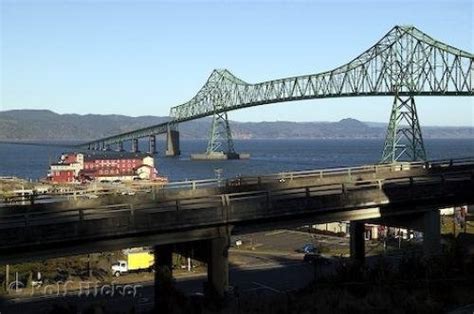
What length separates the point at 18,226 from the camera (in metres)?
16.1

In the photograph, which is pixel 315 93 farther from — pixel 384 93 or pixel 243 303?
pixel 243 303

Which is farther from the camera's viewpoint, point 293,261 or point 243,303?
point 293,261

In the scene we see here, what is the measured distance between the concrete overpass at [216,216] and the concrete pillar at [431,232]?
0.03 metres

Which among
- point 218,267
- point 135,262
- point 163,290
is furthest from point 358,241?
point 135,262

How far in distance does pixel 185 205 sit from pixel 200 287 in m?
9.75

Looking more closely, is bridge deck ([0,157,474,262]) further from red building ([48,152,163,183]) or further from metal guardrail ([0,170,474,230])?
red building ([48,152,163,183])

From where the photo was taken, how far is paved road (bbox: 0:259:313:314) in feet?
82.5

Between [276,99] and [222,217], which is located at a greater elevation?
[276,99]

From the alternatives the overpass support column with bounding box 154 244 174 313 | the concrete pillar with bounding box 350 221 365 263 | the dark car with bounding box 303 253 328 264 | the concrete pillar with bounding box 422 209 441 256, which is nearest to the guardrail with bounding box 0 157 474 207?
the concrete pillar with bounding box 350 221 365 263

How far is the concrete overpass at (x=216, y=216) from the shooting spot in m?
16.7

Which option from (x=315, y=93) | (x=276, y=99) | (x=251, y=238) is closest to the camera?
(x=251, y=238)

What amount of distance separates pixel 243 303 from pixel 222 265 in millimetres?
2527

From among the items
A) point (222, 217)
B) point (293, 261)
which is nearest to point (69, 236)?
point (222, 217)

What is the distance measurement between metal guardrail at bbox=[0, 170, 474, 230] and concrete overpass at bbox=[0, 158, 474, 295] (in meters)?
0.03
